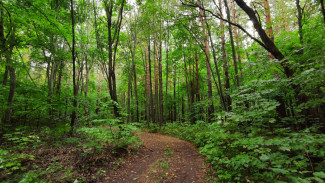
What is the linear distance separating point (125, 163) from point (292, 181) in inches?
183

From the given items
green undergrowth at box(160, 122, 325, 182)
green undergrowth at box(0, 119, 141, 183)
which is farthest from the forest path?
green undergrowth at box(160, 122, 325, 182)

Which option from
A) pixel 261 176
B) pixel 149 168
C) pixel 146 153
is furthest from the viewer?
pixel 146 153

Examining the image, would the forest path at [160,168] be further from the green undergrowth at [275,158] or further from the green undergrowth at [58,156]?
the green undergrowth at [275,158]

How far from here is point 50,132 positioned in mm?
6441

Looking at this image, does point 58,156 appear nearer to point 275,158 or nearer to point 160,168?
point 160,168

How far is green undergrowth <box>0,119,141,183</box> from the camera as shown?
3.24 meters

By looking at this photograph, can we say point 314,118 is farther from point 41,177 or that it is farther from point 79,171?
point 41,177

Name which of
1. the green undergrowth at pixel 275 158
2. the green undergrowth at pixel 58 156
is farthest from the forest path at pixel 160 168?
the green undergrowth at pixel 275 158

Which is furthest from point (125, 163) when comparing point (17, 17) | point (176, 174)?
point (17, 17)

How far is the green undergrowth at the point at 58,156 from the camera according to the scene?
10.6ft

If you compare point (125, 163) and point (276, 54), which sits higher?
point (276, 54)

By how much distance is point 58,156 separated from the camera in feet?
15.1

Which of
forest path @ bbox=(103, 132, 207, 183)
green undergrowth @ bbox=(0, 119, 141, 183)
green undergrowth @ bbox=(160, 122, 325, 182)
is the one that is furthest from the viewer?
forest path @ bbox=(103, 132, 207, 183)

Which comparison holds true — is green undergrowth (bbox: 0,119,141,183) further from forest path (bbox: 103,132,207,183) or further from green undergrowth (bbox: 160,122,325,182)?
green undergrowth (bbox: 160,122,325,182)
